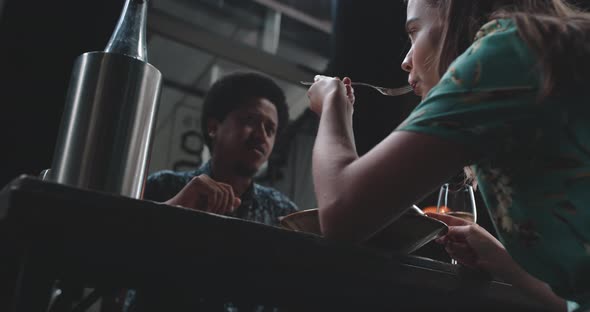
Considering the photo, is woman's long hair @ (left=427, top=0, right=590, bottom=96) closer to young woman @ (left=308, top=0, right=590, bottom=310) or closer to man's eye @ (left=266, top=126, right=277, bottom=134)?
young woman @ (left=308, top=0, right=590, bottom=310)

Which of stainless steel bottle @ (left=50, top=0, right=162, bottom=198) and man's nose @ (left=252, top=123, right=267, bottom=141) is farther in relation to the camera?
man's nose @ (left=252, top=123, right=267, bottom=141)

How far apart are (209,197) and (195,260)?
26.0 inches

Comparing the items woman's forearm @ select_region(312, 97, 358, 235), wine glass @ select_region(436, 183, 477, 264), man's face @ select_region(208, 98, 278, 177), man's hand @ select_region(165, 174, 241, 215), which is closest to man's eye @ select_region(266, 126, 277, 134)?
man's face @ select_region(208, 98, 278, 177)

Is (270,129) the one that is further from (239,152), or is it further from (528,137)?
(528,137)

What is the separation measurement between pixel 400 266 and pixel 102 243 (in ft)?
1.25

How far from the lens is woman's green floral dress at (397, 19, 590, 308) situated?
62cm

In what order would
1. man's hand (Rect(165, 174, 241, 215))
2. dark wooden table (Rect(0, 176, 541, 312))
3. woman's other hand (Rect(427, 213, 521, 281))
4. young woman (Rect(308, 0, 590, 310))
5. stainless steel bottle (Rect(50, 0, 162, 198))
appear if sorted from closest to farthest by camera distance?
dark wooden table (Rect(0, 176, 541, 312)), young woman (Rect(308, 0, 590, 310)), stainless steel bottle (Rect(50, 0, 162, 198)), woman's other hand (Rect(427, 213, 521, 281)), man's hand (Rect(165, 174, 241, 215))

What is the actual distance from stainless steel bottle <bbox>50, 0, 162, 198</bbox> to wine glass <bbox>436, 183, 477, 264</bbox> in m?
0.66

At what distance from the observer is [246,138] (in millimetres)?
2148

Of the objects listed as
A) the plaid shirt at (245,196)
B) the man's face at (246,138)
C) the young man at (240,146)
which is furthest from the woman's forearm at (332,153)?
the man's face at (246,138)

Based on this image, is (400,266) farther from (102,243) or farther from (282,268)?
(102,243)

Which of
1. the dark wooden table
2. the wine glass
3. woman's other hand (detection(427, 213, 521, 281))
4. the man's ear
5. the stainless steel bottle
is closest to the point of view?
the dark wooden table

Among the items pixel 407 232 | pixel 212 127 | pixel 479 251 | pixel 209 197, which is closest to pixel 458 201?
pixel 479 251

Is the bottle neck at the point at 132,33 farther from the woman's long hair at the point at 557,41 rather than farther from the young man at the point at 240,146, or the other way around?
the young man at the point at 240,146
